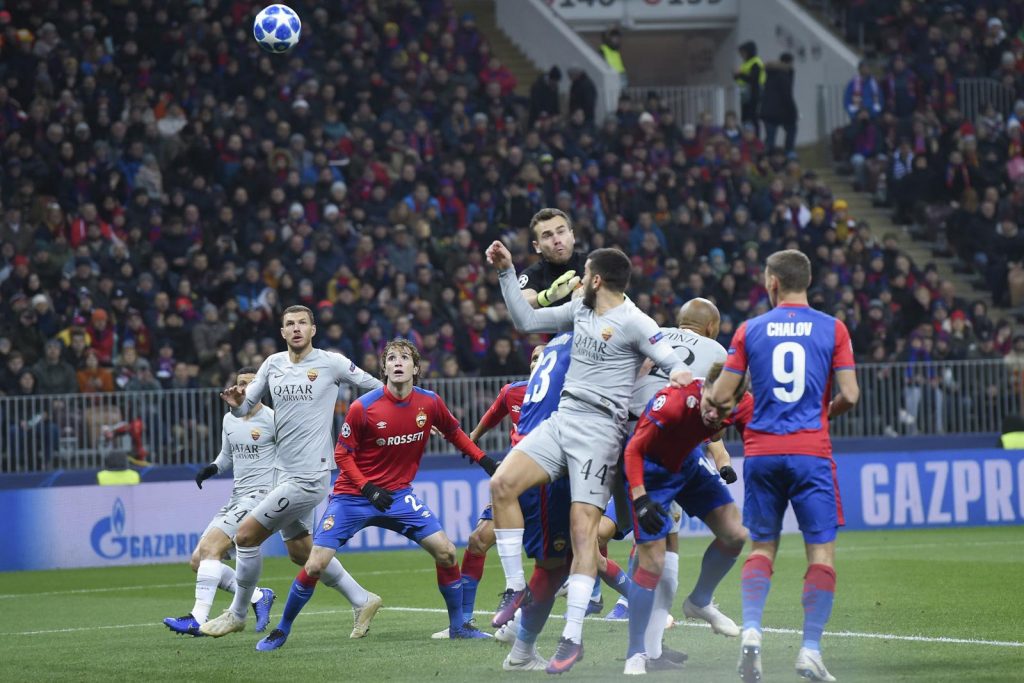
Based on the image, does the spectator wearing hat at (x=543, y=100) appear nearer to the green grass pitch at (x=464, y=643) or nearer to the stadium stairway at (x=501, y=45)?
the stadium stairway at (x=501, y=45)

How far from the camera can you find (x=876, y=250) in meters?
27.9

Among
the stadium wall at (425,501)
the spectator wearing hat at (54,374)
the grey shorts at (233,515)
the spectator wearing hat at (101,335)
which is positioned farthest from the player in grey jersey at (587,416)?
the spectator wearing hat at (101,335)

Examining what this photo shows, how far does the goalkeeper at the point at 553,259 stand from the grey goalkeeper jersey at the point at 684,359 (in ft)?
3.59

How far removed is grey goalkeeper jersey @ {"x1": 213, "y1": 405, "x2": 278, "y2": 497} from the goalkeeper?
11.1ft

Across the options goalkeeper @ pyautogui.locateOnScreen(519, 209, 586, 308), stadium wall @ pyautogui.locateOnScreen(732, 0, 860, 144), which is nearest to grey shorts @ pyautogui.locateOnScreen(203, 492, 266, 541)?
goalkeeper @ pyautogui.locateOnScreen(519, 209, 586, 308)

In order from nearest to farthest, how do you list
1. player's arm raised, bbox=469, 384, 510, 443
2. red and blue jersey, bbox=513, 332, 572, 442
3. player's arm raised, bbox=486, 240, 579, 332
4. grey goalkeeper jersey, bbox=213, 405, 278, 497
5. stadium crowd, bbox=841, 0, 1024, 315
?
player's arm raised, bbox=486, 240, 579, 332, red and blue jersey, bbox=513, 332, 572, 442, player's arm raised, bbox=469, 384, 510, 443, grey goalkeeper jersey, bbox=213, 405, 278, 497, stadium crowd, bbox=841, 0, 1024, 315

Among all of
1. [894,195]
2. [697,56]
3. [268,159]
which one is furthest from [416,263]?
[697,56]

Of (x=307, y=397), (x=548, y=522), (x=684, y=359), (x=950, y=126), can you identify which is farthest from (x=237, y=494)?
(x=950, y=126)

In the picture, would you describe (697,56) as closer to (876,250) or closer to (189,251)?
(876,250)

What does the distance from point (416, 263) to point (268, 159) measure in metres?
3.11

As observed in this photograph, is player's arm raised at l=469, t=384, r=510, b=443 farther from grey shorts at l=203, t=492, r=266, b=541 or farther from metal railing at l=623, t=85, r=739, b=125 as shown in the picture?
metal railing at l=623, t=85, r=739, b=125

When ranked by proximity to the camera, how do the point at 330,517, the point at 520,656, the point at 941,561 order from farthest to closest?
the point at 941,561, the point at 330,517, the point at 520,656

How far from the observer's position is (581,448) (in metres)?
9.16

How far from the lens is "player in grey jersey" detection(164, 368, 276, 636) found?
494 inches
